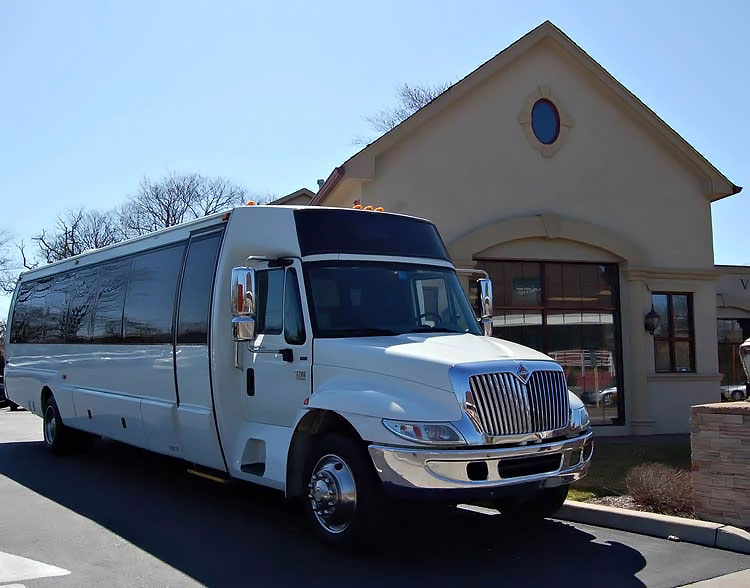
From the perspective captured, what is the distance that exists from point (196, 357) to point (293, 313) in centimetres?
165

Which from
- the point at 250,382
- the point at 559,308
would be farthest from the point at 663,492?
the point at 559,308

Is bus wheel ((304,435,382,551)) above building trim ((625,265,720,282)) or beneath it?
beneath

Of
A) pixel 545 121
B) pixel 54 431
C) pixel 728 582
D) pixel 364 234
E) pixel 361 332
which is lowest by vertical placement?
pixel 728 582

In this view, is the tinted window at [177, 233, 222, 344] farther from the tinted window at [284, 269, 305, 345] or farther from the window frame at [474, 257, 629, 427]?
the window frame at [474, 257, 629, 427]

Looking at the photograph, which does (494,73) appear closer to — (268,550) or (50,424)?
(50,424)

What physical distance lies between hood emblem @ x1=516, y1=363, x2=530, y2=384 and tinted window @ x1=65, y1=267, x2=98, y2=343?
23.5 feet

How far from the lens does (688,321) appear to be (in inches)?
658

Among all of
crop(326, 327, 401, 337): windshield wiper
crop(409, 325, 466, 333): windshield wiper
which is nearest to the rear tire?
crop(409, 325, 466, 333): windshield wiper

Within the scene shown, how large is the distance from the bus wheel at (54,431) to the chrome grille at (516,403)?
27.5ft

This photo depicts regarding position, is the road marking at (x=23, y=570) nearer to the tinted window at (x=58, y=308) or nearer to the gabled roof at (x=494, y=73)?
the tinted window at (x=58, y=308)

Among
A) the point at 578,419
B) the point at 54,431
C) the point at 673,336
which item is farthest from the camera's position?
the point at 673,336

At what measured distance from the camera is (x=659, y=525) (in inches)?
295

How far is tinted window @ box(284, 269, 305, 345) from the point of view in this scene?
24.2 feet

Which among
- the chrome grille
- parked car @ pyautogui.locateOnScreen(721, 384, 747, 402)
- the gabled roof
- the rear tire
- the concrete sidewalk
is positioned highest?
the gabled roof
